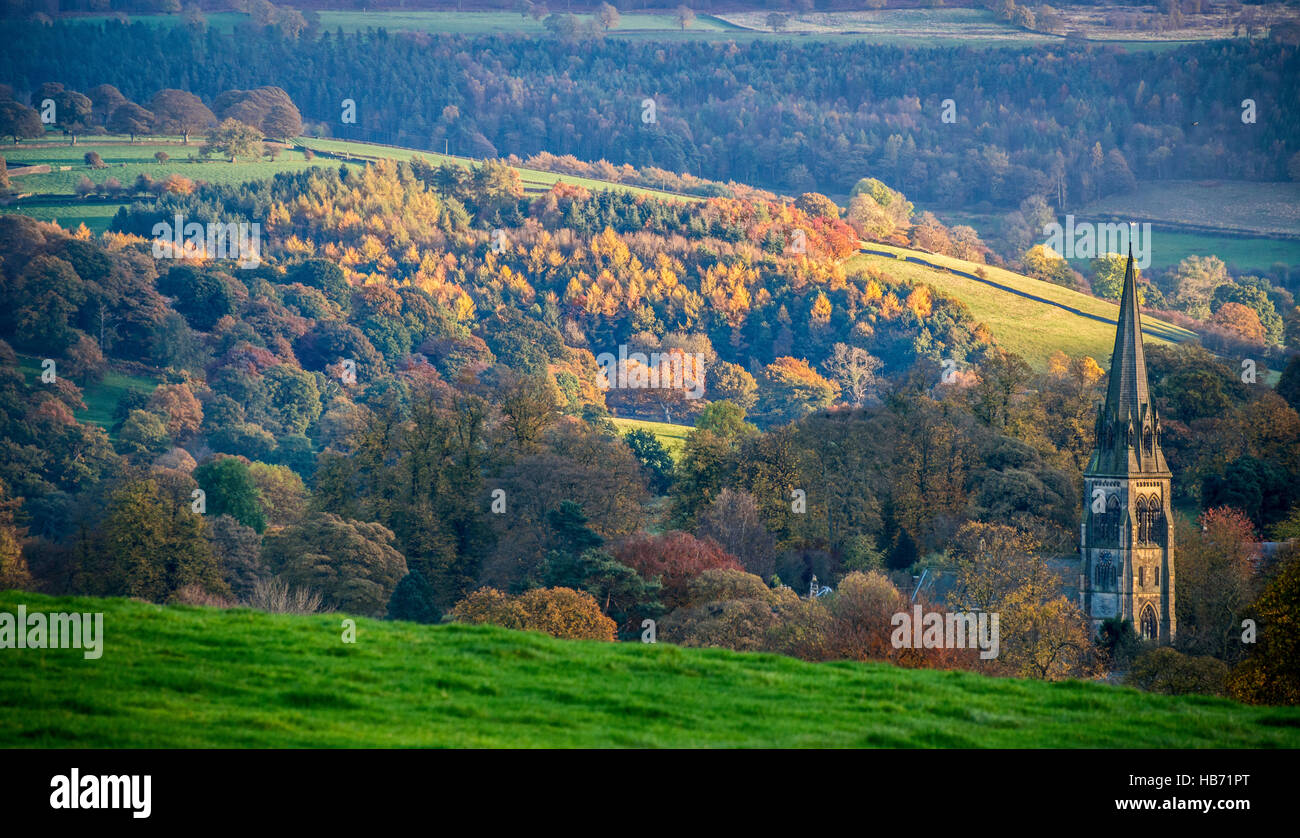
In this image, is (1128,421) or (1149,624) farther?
(1128,421)

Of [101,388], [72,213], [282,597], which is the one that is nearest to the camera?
[282,597]

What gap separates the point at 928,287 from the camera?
582 ft

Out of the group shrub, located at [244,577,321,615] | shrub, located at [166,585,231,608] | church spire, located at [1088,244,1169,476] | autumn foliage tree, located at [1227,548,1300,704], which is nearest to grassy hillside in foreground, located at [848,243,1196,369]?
church spire, located at [1088,244,1169,476]

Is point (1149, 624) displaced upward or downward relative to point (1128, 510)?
downward

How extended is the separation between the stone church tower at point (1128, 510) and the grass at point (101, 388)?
75421 millimetres

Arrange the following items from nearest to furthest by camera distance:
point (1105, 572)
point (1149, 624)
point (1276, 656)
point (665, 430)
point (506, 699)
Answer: point (506, 699)
point (1276, 656)
point (1149, 624)
point (1105, 572)
point (665, 430)

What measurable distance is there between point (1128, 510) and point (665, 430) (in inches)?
1965

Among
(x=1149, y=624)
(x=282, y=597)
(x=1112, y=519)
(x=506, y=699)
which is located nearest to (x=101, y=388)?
(x=282, y=597)

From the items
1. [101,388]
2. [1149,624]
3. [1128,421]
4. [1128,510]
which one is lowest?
[1149,624]

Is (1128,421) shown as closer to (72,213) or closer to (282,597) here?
(282,597)

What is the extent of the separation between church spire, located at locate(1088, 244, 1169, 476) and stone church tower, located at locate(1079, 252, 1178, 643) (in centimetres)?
5

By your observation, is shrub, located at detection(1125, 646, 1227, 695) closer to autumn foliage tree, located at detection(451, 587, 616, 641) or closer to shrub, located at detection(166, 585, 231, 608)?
autumn foliage tree, located at detection(451, 587, 616, 641)

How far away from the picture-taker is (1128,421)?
85.6m
